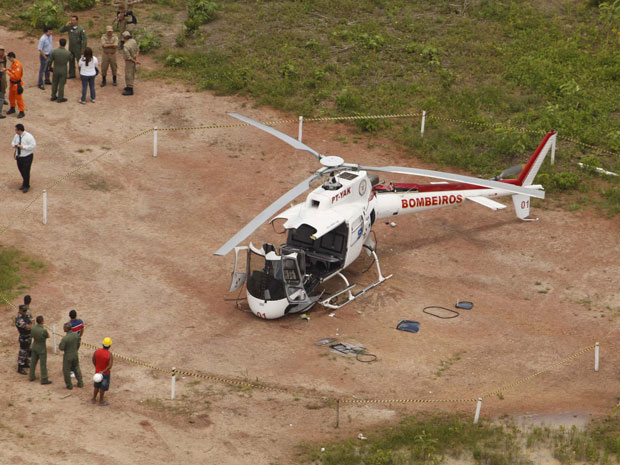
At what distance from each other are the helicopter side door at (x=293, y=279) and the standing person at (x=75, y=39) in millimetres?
15046

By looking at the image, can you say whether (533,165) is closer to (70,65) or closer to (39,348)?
(39,348)

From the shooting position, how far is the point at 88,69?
105 ft

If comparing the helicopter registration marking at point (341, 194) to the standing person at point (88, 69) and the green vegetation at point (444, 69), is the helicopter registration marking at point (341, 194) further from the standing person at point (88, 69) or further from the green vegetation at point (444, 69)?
the standing person at point (88, 69)

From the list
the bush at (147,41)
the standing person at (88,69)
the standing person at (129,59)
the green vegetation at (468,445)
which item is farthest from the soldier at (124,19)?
the green vegetation at (468,445)

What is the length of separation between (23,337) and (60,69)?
1430 cm

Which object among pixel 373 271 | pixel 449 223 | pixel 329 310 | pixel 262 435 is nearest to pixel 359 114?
pixel 449 223

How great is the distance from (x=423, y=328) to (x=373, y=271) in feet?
9.72

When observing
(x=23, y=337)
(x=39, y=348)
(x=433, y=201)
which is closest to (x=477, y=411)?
(x=433, y=201)

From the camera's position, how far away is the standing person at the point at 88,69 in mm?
31969

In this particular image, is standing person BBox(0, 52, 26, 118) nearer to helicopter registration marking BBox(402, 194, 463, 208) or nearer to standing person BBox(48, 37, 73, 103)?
standing person BBox(48, 37, 73, 103)

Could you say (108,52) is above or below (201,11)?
below

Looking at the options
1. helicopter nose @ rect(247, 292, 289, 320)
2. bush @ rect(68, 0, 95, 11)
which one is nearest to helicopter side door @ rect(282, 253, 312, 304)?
helicopter nose @ rect(247, 292, 289, 320)

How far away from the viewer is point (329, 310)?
2356cm

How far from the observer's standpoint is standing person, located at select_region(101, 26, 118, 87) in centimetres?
3291
